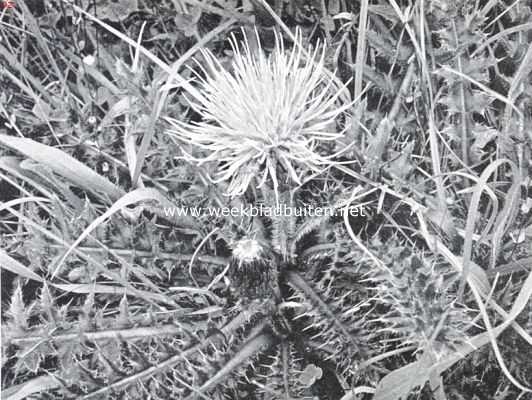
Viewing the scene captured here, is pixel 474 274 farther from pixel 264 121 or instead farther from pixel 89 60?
pixel 89 60

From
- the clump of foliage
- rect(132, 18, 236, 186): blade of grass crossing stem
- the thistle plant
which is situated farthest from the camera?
rect(132, 18, 236, 186): blade of grass crossing stem

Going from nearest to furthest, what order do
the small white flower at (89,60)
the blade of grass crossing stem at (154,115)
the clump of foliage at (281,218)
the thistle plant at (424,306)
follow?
1. the thistle plant at (424,306)
2. the clump of foliage at (281,218)
3. the blade of grass crossing stem at (154,115)
4. the small white flower at (89,60)

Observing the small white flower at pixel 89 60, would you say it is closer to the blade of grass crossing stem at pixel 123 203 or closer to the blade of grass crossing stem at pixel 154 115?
the blade of grass crossing stem at pixel 154 115

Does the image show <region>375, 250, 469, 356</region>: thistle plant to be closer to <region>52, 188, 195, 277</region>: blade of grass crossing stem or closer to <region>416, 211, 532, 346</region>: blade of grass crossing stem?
<region>416, 211, 532, 346</region>: blade of grass crossing stem

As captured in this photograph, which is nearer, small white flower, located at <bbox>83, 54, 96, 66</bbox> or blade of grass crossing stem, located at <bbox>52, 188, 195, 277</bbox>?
blade of grass crossing stem, located at <bbox>52, 188, 195, 277</bbox>

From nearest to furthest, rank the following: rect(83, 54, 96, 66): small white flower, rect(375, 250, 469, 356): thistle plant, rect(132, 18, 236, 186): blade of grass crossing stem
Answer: rect(375, 250, 469, 356): thistle plant < rect(132, 18, 236, 186): blade of grass crossing stem < rect(83, 54, 96, 66): small white flower

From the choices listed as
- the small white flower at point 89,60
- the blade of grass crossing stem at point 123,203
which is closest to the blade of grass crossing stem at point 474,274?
the blade of grass crossing stem at point 123,203

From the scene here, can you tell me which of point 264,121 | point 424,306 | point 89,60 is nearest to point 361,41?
point 264,121

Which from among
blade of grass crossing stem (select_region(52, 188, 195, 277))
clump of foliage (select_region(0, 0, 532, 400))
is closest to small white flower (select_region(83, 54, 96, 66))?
clump of foliage (select_region(0, 0, 532, 400))

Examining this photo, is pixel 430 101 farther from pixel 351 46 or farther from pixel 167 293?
pixel 167 293
